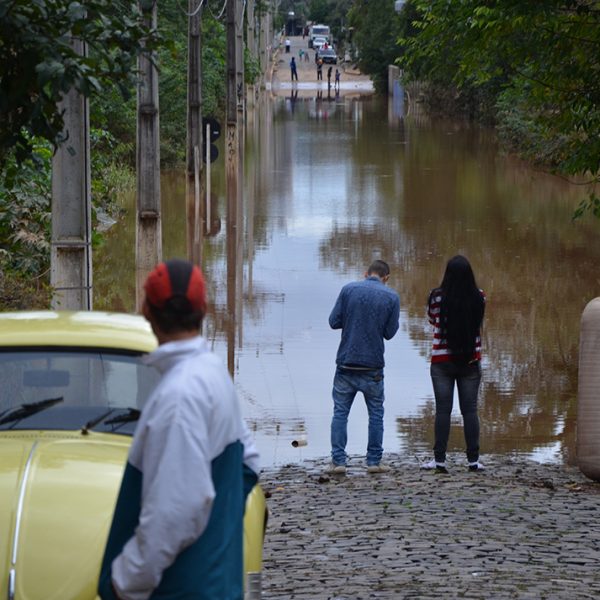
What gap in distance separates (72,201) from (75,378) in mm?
4926

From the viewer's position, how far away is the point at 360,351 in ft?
35.3

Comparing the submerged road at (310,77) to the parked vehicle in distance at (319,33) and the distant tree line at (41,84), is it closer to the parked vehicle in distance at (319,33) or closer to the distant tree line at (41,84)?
the parked vehicle in distance at (319,33)

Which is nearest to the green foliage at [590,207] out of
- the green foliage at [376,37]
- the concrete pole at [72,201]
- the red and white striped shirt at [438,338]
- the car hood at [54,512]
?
the red and white striped shirt at [438,338]

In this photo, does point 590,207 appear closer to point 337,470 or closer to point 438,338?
point 438,338

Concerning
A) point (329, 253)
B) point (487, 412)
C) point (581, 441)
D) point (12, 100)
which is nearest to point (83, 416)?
point (12, 100)

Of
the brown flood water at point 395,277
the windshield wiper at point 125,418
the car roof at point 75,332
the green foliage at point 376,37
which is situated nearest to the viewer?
the windshield wiper at point 125,418

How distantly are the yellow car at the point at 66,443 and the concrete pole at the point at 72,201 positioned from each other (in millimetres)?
4179

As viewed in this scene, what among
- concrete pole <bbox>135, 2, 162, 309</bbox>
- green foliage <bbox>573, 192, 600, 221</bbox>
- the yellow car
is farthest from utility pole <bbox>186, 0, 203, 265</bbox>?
the yellow car

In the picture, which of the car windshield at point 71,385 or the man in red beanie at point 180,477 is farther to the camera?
the car windshield at point 71,385

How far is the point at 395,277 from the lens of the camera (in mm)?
22125

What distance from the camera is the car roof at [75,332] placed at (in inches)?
256

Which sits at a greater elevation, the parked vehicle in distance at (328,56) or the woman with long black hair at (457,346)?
the parked vehicle in distance at (328,56)

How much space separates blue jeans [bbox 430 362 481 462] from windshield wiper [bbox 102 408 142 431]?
15.9ft

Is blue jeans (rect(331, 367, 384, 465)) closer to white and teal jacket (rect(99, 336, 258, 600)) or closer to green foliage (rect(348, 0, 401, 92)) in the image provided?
white and teal jacket (rect(99, 336, 258, 600))
